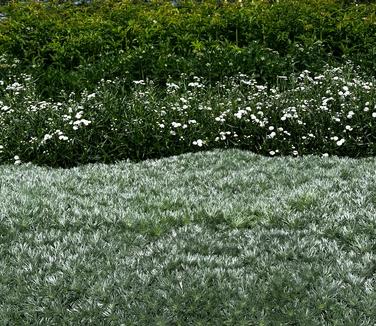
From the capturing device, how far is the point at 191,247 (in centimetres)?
438

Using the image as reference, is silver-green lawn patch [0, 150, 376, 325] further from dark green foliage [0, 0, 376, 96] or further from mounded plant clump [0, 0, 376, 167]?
dark green foliage [0, 0, 376, 96]

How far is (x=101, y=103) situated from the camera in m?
8.72

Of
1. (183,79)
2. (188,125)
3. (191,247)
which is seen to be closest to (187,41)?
(183,79)

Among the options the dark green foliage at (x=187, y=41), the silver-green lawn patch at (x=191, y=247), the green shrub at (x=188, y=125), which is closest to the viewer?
the silver-green lawn patch at (x=191, y=247)

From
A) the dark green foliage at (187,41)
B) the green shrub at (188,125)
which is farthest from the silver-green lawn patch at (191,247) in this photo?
the dark green foliage at (187,41)

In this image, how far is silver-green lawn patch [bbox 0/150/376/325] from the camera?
3.65m

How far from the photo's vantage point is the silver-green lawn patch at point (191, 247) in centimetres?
365

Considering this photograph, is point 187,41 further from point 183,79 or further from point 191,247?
point 191,247

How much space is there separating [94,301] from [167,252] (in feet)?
2.55

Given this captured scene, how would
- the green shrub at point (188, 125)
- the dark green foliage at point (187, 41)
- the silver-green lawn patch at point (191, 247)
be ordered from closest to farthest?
the silver-green lawn patch at point (191, 247) < the green shrub at point (188, 125) < the dark green foliage at point (187, 41)

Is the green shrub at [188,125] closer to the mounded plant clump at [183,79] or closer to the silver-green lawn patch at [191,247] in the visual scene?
the mounded plant clump at [183,79]

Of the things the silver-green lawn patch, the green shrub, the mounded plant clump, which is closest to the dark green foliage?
the mounded plant clump

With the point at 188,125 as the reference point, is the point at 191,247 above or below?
above

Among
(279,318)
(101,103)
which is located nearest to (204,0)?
(101,103)
